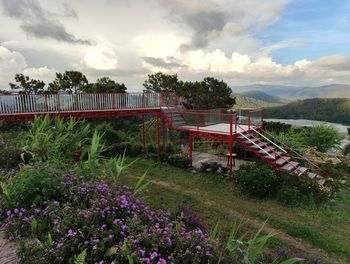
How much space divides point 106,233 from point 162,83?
23167 mm

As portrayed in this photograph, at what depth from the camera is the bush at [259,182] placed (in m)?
7.34

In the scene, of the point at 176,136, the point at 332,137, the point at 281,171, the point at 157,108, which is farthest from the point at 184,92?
the point at 281,171

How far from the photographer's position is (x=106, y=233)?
99.9 inches

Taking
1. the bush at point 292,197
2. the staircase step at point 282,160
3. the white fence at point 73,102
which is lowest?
the bush at point 292,197

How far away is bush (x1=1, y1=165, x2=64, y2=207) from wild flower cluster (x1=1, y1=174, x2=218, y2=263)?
0.46 ft

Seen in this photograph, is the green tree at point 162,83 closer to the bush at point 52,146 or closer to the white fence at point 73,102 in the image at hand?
the white fence at point 73,102

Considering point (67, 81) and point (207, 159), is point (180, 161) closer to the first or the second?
point (207, 159)

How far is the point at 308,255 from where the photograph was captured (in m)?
4.37

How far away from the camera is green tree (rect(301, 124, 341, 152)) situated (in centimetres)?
1302

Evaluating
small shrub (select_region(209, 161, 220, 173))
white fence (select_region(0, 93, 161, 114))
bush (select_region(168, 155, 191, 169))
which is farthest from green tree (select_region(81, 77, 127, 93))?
small shrub (select_region(209, 161, 220, 173))

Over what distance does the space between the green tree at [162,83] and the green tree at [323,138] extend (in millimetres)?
13593

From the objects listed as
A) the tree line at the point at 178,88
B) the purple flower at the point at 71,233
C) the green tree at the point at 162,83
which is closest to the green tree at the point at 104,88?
the tree line at the point at 178,88

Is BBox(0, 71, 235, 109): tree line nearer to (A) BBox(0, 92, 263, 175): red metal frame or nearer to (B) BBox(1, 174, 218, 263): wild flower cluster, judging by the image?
(A) BBox(0, 92, 263, 175): red metal frame

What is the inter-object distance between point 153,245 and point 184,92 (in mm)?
20667
